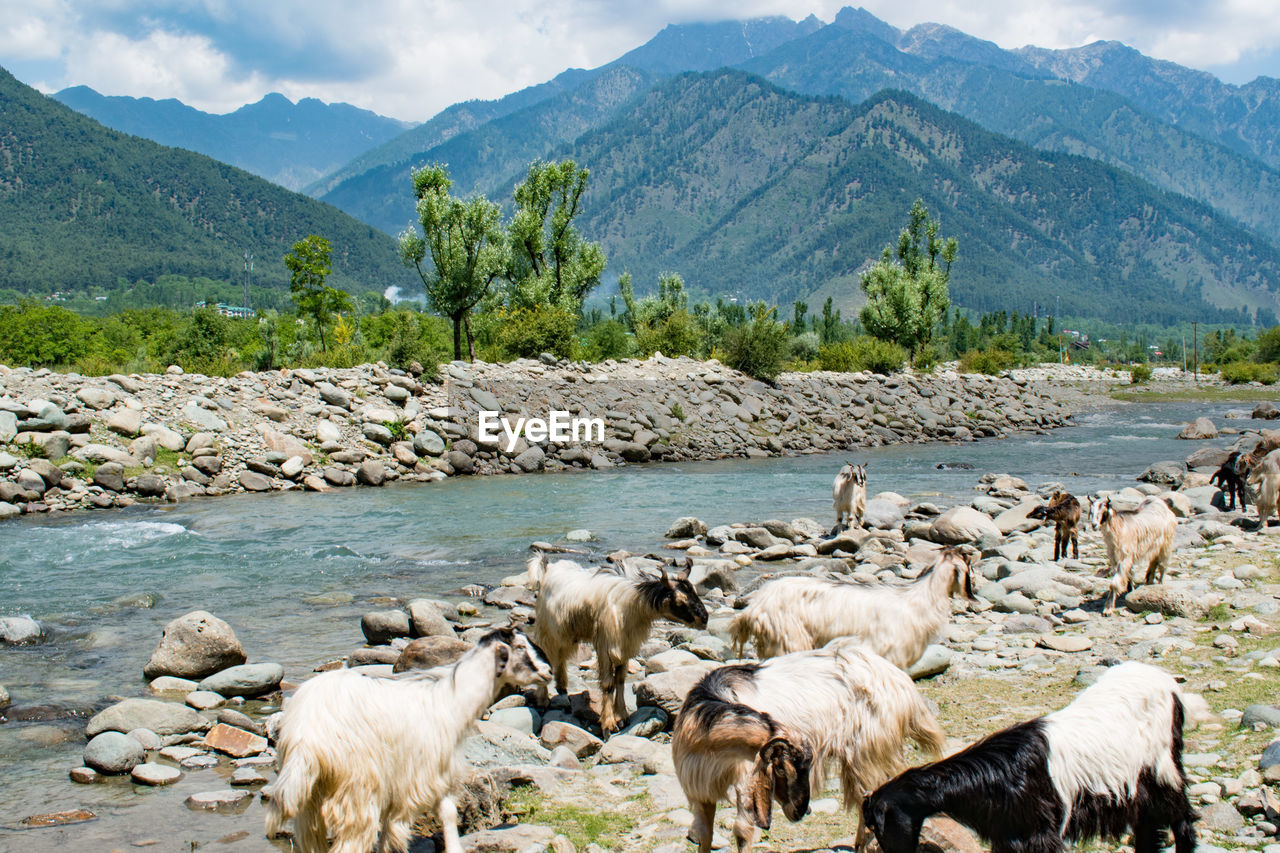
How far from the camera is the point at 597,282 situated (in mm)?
53750

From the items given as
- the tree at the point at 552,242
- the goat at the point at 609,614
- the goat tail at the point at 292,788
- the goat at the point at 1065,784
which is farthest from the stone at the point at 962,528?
the tree at the point at 552,242

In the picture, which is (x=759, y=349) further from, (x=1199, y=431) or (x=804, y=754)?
(x=804, y=754)

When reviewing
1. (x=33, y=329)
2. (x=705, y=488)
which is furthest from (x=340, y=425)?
(x=33, y=329)

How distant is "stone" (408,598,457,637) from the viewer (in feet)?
35.6

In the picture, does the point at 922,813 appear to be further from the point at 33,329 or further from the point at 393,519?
the point at 33,329

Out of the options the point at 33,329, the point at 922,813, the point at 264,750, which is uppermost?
the point at 33,329

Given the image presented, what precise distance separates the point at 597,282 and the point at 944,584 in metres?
47.8

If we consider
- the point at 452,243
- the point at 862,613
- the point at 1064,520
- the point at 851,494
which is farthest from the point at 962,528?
the point at 452,243

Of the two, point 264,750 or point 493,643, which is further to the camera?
point 264,750

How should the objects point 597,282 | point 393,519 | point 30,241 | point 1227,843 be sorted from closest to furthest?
point 1227,843, point 393,519, point 597,282, point 30,241

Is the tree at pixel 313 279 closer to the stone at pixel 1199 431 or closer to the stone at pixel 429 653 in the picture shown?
the stone at pixel 429 653

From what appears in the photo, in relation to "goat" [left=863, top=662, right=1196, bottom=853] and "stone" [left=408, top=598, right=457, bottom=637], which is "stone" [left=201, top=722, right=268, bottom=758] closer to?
"stone" [left=408, top=598, right=457, bottom=637]

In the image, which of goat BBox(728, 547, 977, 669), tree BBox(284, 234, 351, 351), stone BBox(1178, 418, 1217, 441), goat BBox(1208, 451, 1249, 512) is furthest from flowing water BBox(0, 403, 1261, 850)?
tree BBox(284, 234, 351, 351)

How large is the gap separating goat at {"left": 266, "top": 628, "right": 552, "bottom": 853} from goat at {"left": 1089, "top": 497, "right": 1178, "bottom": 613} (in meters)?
7.91
